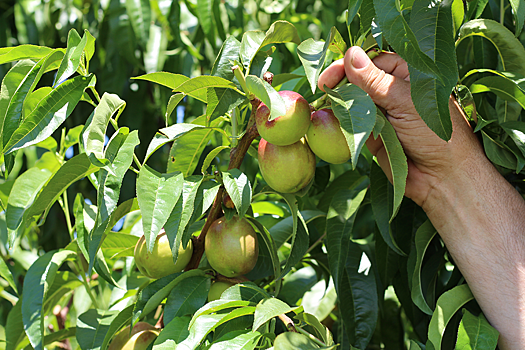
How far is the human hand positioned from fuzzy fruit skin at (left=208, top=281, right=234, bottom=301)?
37 centimetres

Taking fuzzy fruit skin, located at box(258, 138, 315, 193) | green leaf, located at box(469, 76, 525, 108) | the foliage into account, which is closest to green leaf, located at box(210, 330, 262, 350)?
the foliage

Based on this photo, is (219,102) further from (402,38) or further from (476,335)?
(476,335)

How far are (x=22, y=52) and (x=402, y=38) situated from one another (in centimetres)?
60

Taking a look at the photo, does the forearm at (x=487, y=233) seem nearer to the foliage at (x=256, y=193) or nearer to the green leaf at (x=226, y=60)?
the foliage at (x=256, y=193)

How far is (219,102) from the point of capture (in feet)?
2.18

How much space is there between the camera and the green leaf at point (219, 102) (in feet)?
2.17

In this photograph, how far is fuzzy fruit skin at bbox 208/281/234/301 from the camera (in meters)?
0.72

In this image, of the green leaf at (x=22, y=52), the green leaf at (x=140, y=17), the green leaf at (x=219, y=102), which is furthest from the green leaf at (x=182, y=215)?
the green leaf at (x=140, y=17)

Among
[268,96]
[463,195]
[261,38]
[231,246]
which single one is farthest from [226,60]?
[463,195]

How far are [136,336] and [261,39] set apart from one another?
552mm

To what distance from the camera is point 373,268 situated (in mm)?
977

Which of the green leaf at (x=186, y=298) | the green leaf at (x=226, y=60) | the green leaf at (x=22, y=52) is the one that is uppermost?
the green leaf at (x=22, y=52)

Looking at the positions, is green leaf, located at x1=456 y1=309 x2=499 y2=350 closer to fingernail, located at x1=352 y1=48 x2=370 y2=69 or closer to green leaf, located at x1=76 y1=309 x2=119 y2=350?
fingernail, located at x1=352 y1=48 x2=370 y2=69

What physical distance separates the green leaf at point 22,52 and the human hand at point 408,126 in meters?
0.48
